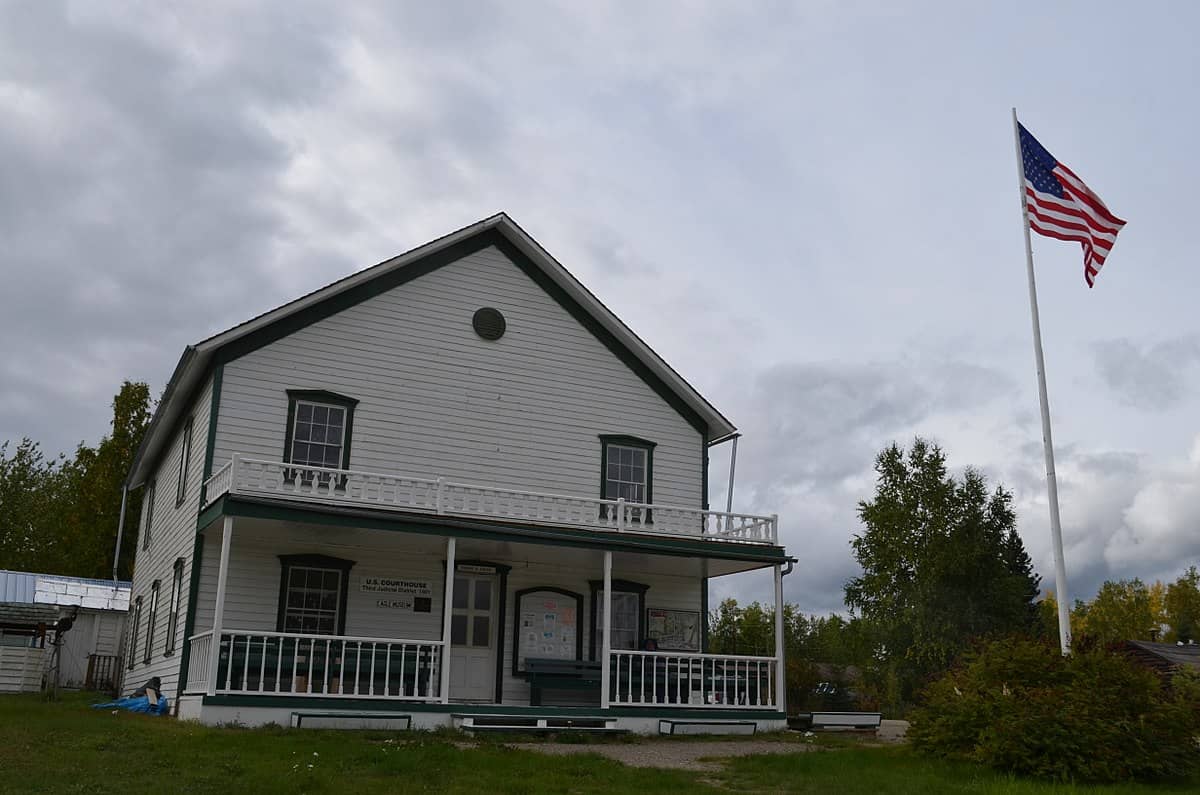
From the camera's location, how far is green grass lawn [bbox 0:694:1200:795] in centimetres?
1045

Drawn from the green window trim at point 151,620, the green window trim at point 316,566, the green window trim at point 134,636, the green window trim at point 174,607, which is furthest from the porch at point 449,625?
the green window trim at point 134,636

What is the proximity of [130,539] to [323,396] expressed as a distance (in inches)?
1213

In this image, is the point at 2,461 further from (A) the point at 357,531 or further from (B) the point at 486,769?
(B) the point at 486,769

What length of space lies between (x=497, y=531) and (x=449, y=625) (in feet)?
5.61

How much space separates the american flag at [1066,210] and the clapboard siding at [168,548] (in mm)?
14663

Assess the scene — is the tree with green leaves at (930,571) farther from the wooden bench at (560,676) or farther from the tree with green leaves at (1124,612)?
the wooden bench at (560,676)

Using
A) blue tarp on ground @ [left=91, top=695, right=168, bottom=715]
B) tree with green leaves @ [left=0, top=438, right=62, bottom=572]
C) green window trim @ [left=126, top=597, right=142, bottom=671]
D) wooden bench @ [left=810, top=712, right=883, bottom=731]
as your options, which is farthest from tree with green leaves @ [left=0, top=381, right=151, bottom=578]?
wooden bench @ [left=810, top=712, right=883, bottom=731]

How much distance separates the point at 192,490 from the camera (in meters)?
20.1

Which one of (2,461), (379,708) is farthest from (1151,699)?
(2,461)

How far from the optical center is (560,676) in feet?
64.6

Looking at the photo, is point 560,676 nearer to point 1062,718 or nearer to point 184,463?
point 184,463

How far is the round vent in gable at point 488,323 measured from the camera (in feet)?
71.4

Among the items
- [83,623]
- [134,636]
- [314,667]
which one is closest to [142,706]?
[314,667]

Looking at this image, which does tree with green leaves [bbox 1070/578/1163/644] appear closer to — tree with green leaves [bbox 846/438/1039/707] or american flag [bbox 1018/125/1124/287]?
tree with green leaves [bbox 846/438/1039/707]
